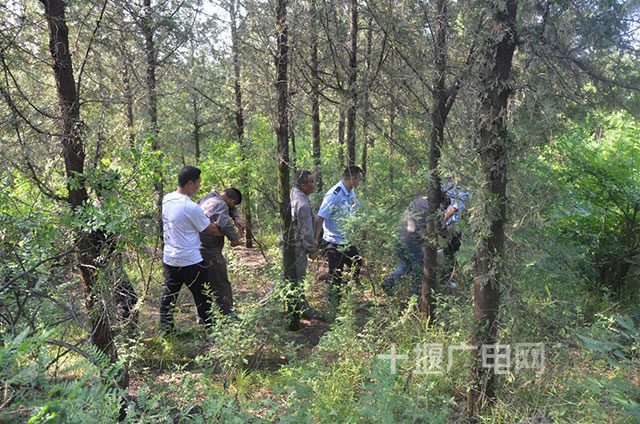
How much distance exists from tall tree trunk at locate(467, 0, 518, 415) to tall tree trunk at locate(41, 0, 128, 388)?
2.83 meters

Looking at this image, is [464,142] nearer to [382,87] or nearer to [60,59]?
[382,87]

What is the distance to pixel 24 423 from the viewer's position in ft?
4.28

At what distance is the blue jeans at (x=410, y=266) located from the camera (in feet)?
18.4

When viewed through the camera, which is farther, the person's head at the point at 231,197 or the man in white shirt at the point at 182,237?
the person's head at the point at 231,197

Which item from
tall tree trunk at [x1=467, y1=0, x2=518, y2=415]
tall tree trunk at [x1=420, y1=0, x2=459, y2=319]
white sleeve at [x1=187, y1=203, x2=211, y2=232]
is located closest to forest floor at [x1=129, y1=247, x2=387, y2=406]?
white sleeve at [x1=187, y1=203, x2=211, y2=232]

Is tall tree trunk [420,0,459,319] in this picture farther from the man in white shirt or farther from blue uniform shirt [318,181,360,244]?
the man in white shirt

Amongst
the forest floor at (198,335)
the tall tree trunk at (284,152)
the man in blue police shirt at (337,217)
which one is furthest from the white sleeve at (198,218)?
→ the man in blue police shirt at (337,217)

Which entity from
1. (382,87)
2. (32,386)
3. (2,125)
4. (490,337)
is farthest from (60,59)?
(490,337)

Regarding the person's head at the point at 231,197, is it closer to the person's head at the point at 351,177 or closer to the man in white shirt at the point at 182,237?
the man in white shirt at the point at 182,237

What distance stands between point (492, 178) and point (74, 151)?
3351 mm

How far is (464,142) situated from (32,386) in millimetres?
3047

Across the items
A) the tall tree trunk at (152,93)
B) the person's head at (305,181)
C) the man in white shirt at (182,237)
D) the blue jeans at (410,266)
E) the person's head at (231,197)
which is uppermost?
the tall tree trunk at (152,93)

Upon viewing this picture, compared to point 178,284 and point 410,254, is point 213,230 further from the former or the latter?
point 410,254

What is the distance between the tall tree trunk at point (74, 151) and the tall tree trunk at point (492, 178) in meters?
2.83
